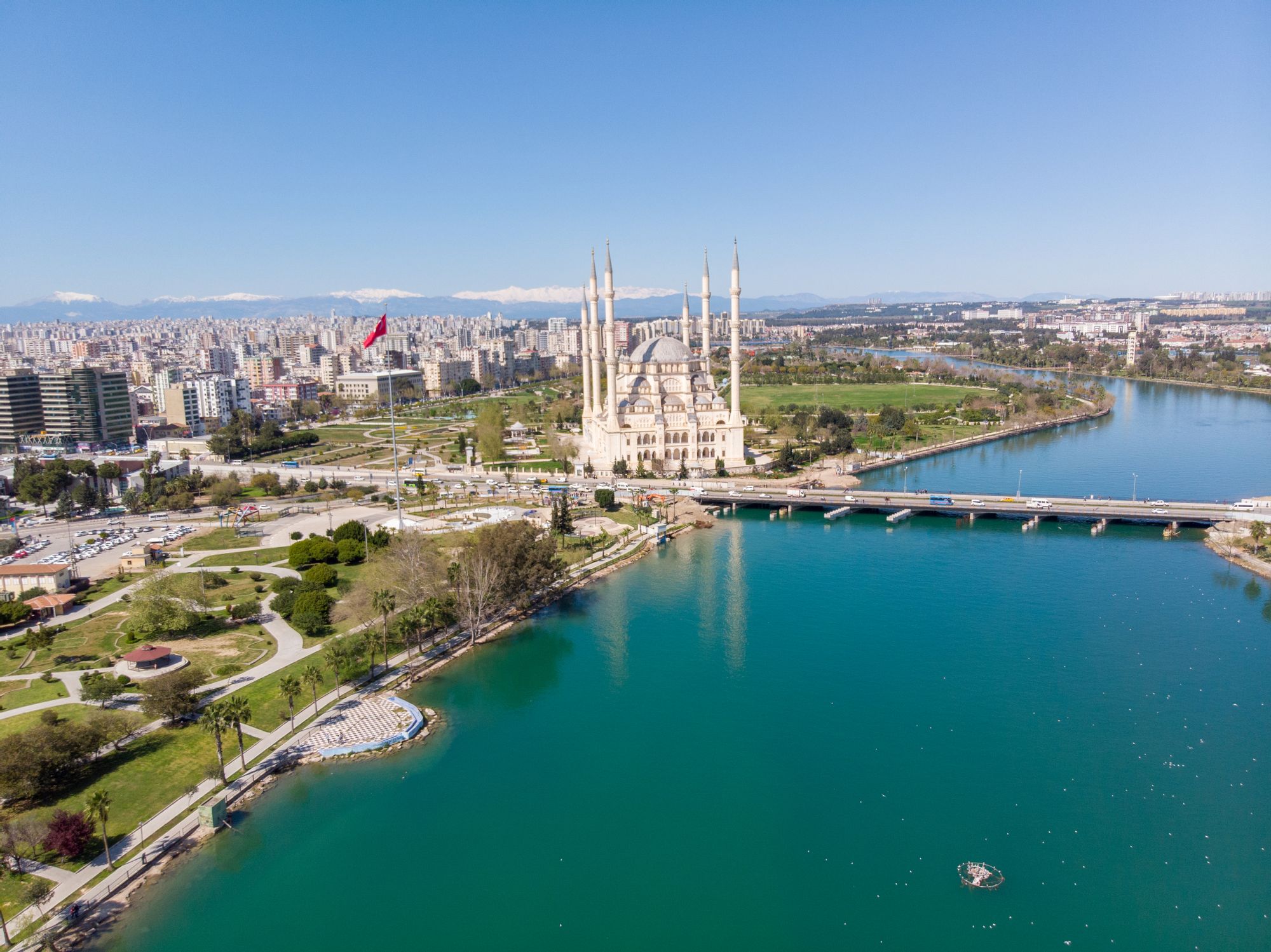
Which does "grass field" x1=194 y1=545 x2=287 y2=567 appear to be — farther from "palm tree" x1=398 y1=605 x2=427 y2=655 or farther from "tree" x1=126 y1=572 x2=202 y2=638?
"palm tree" x1=398 y1=605 x2=427 y2=655

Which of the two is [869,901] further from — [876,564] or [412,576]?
[876,564]

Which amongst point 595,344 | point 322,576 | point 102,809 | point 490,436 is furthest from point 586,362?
point 102,809

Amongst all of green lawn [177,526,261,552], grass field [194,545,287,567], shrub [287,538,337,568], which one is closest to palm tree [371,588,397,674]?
shrub [287,538,337,568]

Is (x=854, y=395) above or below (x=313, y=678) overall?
above

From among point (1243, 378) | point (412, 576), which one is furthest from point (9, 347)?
point (1243, 378)

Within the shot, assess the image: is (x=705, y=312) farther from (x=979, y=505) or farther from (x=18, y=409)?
(x=18, y=409)

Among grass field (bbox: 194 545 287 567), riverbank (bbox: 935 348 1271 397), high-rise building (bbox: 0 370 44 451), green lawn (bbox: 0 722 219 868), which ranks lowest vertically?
green lawn (bbox: 0 722 219 868)
